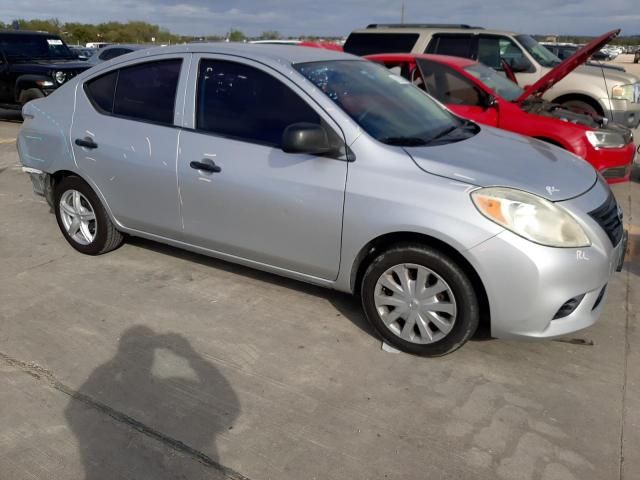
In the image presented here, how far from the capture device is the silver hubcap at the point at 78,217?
4.54m

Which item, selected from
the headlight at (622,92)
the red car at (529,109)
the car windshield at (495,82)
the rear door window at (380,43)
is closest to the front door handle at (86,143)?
the red car at (529,109)

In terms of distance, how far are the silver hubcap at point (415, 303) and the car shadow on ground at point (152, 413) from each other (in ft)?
3.38

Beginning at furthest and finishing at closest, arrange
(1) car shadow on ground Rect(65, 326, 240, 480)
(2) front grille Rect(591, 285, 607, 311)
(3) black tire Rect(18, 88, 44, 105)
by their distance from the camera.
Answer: (3) black tire Rect(18, 88, 44, 105), (2) front grille Rect(591, 285, 607, 311), (1) car shadow on ground Rect(65, 326, 240, 480)

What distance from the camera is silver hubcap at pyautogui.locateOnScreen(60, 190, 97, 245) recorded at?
14.9 feet

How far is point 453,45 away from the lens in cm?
916

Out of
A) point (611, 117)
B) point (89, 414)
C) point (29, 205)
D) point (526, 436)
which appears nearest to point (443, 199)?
point (526, 436)

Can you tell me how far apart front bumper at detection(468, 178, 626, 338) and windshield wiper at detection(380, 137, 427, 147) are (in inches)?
32.5

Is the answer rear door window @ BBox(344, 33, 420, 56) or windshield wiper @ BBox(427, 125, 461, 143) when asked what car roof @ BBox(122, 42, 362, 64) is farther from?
rear door window @ BBox(344, 33, 420, 56)

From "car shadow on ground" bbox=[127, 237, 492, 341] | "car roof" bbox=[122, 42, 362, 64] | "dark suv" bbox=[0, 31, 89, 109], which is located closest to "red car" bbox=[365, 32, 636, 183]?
"car roof" bbox=[122, 42, 362, 64]

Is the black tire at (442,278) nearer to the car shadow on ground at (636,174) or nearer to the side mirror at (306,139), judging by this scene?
the side mirror at (306,139)

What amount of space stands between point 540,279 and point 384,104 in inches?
62.9

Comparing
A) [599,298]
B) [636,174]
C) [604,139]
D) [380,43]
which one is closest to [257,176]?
[599,298]

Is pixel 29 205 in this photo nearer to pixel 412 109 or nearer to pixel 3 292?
pixel 3 292

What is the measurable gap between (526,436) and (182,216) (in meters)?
2.59
